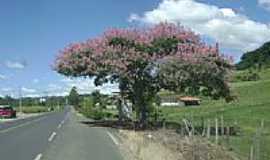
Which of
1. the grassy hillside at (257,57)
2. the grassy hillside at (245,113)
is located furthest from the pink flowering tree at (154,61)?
the grassy hillside at (257,57)

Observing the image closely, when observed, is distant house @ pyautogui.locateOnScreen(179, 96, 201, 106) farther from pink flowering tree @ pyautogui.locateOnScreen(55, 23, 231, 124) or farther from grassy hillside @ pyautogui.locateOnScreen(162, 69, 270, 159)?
pink flowering tree @ pyautogui.locateOnScreen(55, 23, 231, 124)

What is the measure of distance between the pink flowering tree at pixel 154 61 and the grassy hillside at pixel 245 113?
384 cm

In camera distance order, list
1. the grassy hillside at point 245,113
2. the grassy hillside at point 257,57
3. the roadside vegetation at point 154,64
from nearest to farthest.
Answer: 1. the grassy hillside at point 245,113
2. the roadside vegetation at point 154,64
3. the grassy hillside at point 257,57

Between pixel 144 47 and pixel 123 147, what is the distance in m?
12.2

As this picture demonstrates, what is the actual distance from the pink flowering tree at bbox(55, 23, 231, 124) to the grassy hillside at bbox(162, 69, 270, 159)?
384 centimetres

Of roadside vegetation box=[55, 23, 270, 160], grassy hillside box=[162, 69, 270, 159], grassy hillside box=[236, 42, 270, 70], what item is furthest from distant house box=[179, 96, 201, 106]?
roadside vegetation box=[55, 23, 270, 160]

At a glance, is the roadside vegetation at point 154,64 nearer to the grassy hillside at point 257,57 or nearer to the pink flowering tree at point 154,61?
the pink flowering tree at point 154,61

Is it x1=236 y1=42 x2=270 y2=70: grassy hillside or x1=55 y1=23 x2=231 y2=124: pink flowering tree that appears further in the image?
x1=236 y1=42 x2=270 y2=70: grassy hillside

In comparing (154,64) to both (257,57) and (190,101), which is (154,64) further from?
(257,57)

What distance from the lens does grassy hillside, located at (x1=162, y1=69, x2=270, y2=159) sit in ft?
81.3

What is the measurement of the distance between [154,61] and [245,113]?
66.2 ft

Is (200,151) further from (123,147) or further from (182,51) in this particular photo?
(182,51)

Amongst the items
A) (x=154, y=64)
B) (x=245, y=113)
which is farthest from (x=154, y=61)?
(x=245, y=113)

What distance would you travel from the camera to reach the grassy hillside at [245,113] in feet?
81.3
